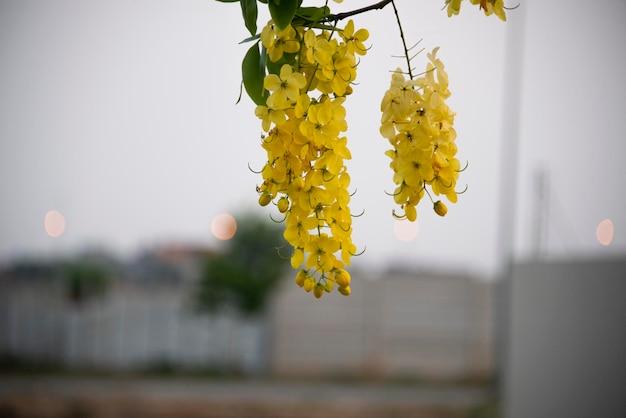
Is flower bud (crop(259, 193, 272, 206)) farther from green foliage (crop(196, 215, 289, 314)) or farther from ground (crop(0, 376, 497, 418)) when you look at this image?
green foliage (crop(196, 215, 289, 314))

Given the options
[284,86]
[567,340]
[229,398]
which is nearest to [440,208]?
[284,86]

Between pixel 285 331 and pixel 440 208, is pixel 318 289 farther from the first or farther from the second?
pixel 285 331

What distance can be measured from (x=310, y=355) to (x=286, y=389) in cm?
89

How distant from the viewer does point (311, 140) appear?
47cm

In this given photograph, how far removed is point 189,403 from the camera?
6.43m

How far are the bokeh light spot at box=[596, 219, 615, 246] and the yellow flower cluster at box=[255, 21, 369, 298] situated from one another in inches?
94.8

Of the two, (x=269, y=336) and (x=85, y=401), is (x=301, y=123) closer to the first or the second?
(x=85, y=401)

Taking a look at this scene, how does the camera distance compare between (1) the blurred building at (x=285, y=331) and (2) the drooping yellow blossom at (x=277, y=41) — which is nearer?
(2) the drooping yellow blossom at (x=277, y=41)

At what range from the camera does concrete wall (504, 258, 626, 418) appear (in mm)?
2773

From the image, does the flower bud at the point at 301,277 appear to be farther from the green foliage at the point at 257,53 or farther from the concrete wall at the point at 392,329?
the concrete wall at the point at 392,329

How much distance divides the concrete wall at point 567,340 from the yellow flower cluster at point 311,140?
2.56 m

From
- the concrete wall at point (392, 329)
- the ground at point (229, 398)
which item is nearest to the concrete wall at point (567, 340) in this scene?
the ground at point (229, 398)

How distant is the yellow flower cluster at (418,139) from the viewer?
458 millimetres

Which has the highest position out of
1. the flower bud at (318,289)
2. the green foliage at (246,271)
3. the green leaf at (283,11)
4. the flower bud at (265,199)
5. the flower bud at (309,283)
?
the green leaf at (283,11)
